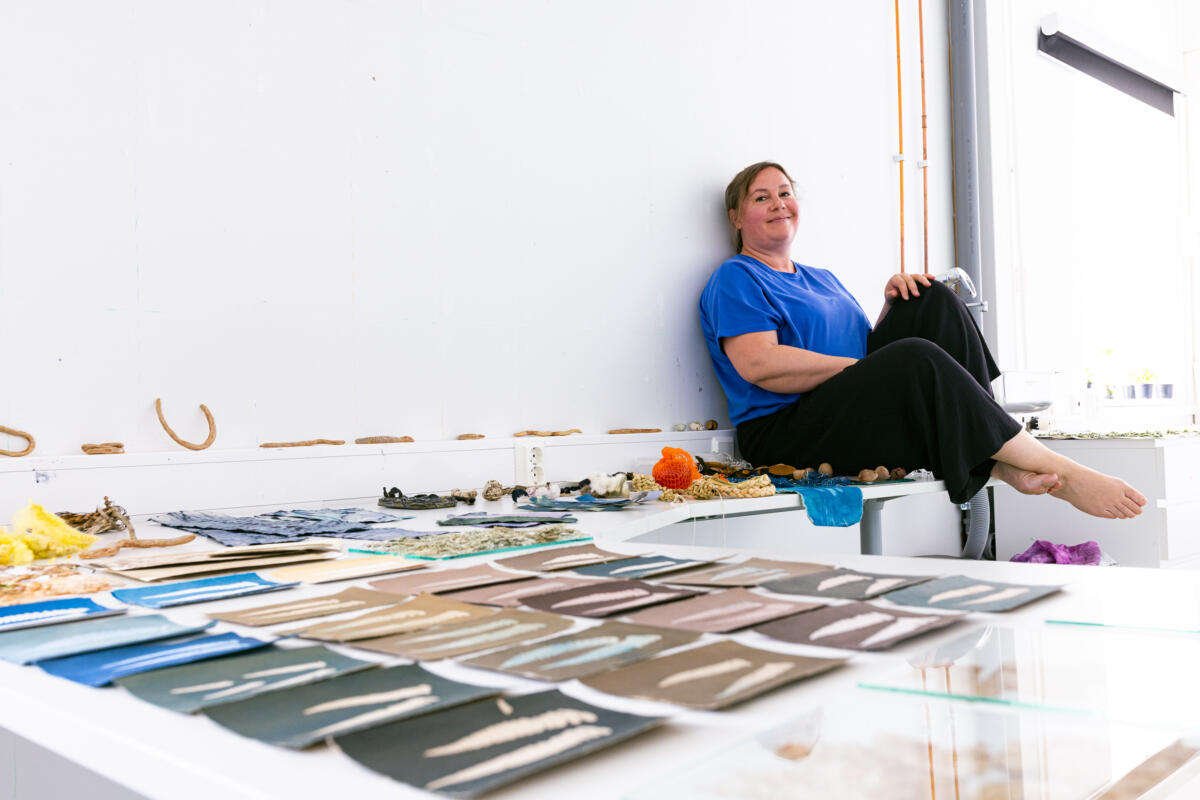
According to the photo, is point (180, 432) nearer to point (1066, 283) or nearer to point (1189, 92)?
point (1066, 283)

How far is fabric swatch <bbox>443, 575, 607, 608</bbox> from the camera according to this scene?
0.76m

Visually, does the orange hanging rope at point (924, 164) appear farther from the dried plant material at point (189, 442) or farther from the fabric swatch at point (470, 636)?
the fabric swatch at point (470, 636)

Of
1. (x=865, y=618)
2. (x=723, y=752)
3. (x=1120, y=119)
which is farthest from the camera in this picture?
(x=1120, y=119)

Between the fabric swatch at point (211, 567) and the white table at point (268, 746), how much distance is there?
0.34 meters

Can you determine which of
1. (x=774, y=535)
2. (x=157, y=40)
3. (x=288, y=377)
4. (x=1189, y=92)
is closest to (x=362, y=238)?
(x=288, y=377)

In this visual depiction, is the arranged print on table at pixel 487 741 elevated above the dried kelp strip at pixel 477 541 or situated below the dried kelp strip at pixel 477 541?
below

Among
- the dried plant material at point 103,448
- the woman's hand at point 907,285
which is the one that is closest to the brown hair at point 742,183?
the woman's hand at point 907,285

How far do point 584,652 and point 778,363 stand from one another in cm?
178

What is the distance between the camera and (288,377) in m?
1.84

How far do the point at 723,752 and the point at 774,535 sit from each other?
2.44 m

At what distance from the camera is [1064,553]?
2.92 meters

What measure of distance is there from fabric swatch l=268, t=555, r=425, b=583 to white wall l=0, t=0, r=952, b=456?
32.4 inches

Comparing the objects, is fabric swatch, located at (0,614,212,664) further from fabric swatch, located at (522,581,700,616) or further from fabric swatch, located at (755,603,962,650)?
fabric swatch, located at (755,603,962,650)

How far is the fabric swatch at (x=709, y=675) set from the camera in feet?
1.59
